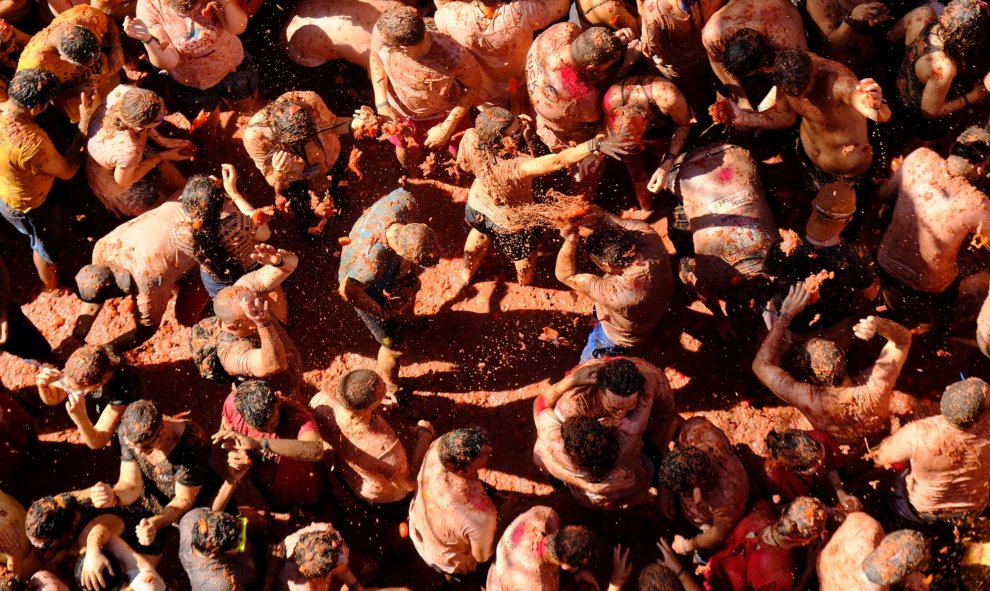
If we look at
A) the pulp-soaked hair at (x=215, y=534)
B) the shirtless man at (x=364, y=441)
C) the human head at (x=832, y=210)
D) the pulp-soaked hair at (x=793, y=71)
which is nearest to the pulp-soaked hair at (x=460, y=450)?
the shirtless man at (x=364, y=441)

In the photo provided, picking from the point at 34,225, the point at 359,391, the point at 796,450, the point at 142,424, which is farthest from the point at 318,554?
the point at 34,225

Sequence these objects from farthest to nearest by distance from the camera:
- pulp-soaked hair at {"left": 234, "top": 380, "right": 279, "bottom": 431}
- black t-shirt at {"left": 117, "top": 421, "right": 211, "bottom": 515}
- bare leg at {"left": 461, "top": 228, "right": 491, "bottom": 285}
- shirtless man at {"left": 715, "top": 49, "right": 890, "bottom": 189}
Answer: bare leg at {"left": 461, "top": 228, "right": 491, "bottom": 285} < shirtless man at {"left": 715, "top": 49, "right": 890, "bottom": 189} < black t-shirt at {"left": 117, "top": 421, "right": 211, "bottom": 515} < pulp-soaked hair at {"left": 234, "top": 380, "right": 279, "bottom": 431}

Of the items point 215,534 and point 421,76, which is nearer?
point 215,534

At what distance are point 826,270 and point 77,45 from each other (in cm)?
620

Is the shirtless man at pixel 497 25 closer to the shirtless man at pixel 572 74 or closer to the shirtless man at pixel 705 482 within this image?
Answer: the shirtless man at pixel 572 74

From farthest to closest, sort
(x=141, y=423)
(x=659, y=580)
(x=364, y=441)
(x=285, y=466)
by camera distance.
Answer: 1. (x=285, y=466)
2. (x=364, y=441)
3. (x=141, y=423)
4. (x=659, y=580)

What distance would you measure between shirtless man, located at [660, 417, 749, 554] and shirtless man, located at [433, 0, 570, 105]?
3587 mm

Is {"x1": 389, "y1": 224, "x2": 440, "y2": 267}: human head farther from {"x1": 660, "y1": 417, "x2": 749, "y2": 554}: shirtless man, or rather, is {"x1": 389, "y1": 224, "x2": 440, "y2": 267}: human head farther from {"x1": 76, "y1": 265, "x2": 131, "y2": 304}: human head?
{"x1": 76, "y1": 265, "x2": 131, "y2": 304}: human head

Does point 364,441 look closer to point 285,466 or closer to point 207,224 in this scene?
point 285,466

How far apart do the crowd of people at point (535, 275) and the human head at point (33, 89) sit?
0.03 meters

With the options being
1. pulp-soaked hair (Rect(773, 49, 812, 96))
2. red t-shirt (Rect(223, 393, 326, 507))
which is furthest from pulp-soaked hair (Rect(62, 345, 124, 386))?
pulp-soaked hair (Rect(773, 49, 812, 96))

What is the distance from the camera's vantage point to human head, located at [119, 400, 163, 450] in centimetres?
575

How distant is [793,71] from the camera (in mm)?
6539

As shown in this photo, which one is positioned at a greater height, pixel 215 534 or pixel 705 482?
pixel 215 534
